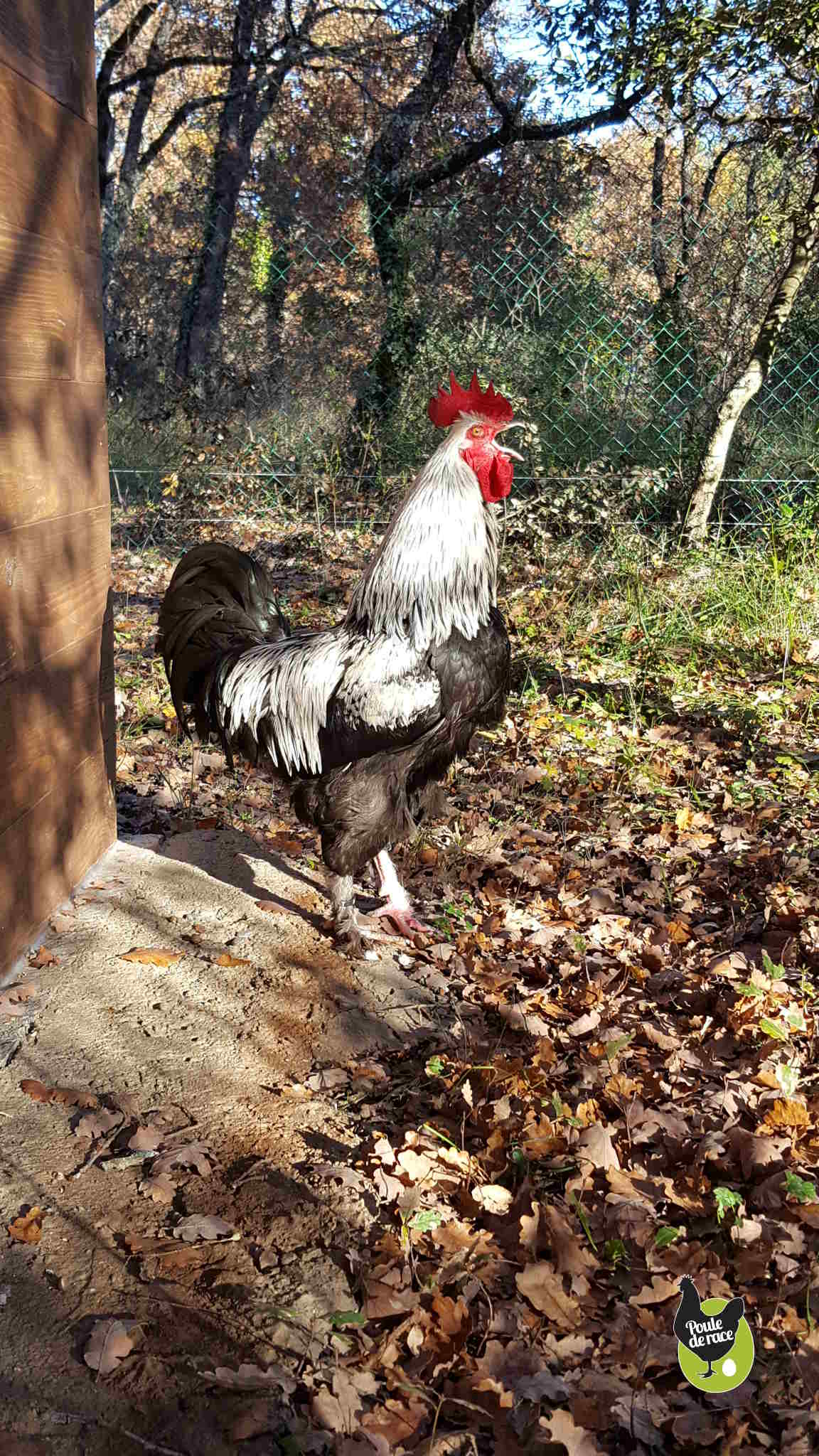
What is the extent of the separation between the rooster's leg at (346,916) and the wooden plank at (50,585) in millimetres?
1366

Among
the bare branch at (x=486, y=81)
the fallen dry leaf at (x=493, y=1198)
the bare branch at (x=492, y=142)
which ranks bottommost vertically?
the fallen dry leaf at (x=493, y=1198)

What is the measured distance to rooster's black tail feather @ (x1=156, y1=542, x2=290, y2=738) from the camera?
13.1ft

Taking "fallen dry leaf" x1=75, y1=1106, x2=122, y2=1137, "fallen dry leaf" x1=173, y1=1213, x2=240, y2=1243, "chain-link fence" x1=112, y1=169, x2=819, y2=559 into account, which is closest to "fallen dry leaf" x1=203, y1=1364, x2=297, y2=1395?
"fallen dry leaf" x1=173, y1=1213, x2=240, y2=1243

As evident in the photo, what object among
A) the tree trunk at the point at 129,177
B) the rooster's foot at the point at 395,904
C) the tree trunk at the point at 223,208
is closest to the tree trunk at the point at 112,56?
the tree trunk at the point at 129,177

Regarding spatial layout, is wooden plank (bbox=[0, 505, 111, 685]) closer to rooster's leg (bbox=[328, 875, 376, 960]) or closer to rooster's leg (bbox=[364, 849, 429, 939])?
rooster's leg (bbox=[328, 875, 376, 960])

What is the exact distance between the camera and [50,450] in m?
3.03

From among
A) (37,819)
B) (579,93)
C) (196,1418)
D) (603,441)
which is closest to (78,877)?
(37,819)

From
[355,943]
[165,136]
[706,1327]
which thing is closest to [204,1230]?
[706,1327]

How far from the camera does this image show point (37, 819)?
10.3 ft

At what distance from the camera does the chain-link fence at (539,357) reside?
25.6ft

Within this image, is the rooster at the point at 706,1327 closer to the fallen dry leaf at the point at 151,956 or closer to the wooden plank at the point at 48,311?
the fallen dry leaf at the point at 151,956

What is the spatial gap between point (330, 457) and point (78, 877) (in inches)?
215

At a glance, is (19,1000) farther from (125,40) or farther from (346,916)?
(125,40)

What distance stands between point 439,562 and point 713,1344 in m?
2.58
